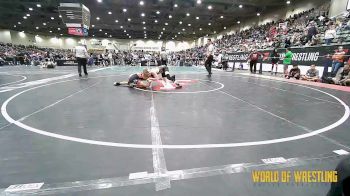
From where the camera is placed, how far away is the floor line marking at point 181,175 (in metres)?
1.77

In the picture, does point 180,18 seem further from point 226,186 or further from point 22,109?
point 226,186

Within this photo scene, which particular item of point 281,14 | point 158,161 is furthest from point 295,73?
point 281,14

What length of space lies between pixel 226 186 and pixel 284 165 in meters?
0.77

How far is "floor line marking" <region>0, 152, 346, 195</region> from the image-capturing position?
177cm

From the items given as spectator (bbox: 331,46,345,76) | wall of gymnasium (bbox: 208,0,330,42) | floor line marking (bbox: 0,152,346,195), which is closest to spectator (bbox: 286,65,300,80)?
spectator (bbox: 331,46,345,76)

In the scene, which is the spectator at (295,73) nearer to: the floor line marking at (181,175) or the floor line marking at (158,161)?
the floor line marking at (181,175)

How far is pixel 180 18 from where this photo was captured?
33.0 m

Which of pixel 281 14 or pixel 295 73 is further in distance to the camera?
pixel 281 14

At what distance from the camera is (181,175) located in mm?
1978

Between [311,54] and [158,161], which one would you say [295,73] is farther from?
[158,161]

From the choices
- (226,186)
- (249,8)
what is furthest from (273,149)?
(249,8)

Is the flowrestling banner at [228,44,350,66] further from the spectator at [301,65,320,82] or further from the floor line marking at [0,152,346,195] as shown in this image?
the floor line marking at [0,152,346,195]

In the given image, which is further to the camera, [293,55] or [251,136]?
[293,55]

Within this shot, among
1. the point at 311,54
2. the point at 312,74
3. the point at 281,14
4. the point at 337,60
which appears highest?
the point at 281,14
